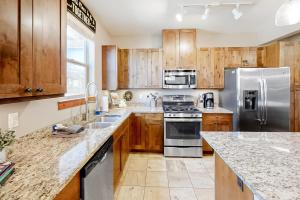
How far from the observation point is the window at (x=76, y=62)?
2.69m

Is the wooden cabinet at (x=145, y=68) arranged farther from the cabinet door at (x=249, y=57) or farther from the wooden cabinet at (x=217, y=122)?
the cabinet door at (x=249, y=57)

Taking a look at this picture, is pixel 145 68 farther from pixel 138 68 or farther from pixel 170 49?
pixel 170 49

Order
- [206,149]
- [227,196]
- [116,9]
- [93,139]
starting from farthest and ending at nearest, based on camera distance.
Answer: [206,149]
[116,9]
[93,139]
[227,196]

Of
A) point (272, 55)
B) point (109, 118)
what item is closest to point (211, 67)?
point (272, 55)

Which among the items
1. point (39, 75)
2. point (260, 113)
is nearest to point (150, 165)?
point (260, 113)

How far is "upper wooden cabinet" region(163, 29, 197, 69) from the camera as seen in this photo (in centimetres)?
404

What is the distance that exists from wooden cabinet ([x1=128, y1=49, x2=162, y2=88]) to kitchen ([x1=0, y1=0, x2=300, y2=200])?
0.07 ft

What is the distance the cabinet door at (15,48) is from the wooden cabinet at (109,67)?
2.65 m

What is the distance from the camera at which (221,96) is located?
4.26 metres

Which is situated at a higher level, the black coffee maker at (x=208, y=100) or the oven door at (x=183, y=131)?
the black coffee maker at (x=208, y=100)

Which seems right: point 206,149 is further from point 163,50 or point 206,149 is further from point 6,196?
point 6,196

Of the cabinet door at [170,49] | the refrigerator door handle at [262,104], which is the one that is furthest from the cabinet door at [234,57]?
the cabinet door at [170,49]

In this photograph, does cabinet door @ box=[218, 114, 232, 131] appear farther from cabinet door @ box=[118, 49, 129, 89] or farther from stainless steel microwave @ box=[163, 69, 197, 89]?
cabinet door @ box=[118, 49, 129, 89]

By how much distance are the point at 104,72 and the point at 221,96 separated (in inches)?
100
